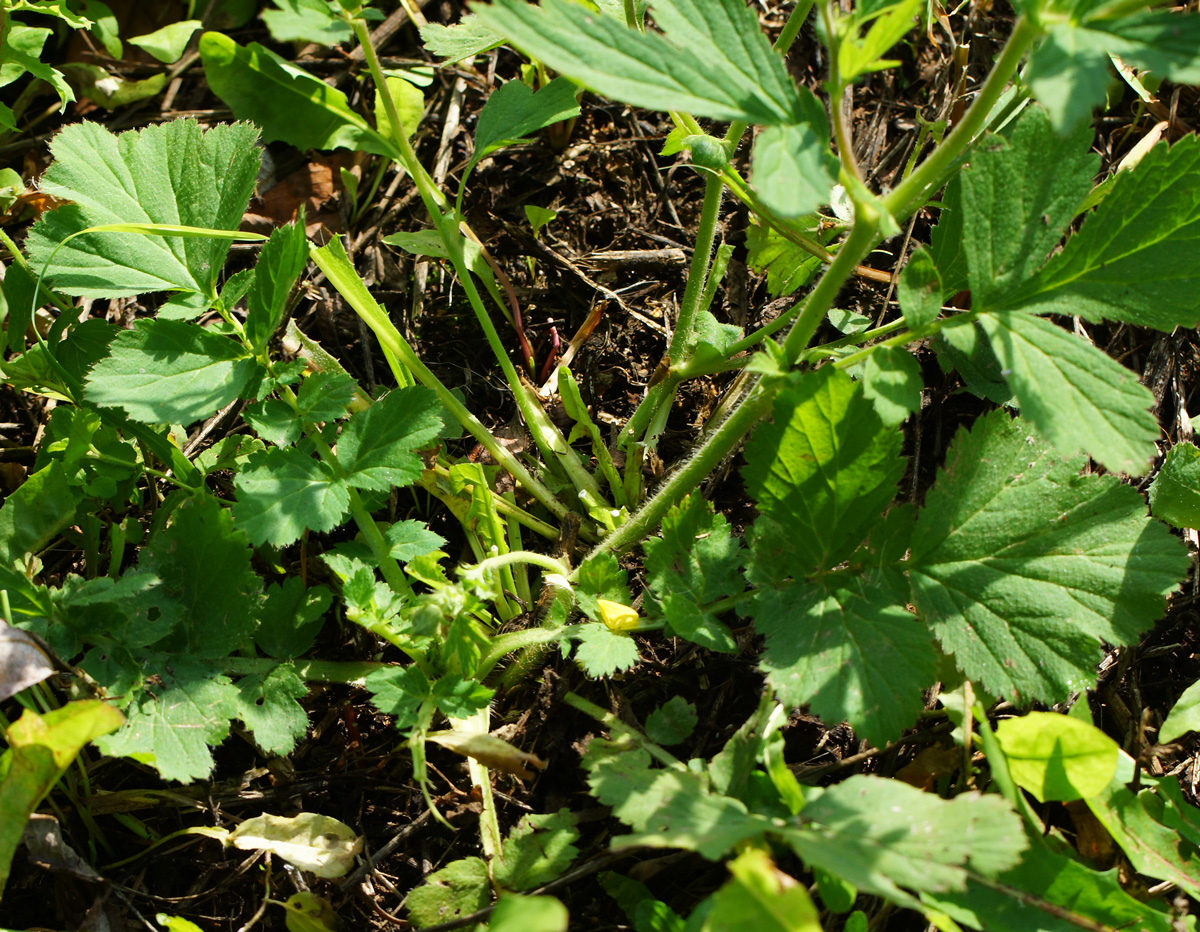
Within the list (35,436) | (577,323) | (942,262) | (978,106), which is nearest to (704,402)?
(577,323)

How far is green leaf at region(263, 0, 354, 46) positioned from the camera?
1.91 metres

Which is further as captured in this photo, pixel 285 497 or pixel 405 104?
pixel 405 104

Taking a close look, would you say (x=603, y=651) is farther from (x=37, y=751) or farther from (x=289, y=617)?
(x=37, y=751)

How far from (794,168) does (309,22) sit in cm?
119

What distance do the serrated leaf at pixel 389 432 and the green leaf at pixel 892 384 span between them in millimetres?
892

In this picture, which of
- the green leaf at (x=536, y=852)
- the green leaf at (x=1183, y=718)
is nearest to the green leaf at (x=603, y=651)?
the green leaf at (x=536, y=852)

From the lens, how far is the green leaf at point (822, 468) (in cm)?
175

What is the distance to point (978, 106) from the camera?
5.06 ft

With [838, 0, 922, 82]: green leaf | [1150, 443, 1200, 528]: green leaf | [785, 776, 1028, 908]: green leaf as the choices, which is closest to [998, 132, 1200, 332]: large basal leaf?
[838, 0, 922, 82]: green leaf

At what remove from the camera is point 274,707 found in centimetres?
192

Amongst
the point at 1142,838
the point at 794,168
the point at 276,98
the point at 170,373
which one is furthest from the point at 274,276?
the point at 1142,838

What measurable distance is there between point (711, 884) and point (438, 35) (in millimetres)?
2076

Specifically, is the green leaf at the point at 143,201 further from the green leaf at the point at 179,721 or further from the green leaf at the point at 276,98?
the green leaf at the point at 179,721

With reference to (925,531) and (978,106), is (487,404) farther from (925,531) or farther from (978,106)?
(978,106)
